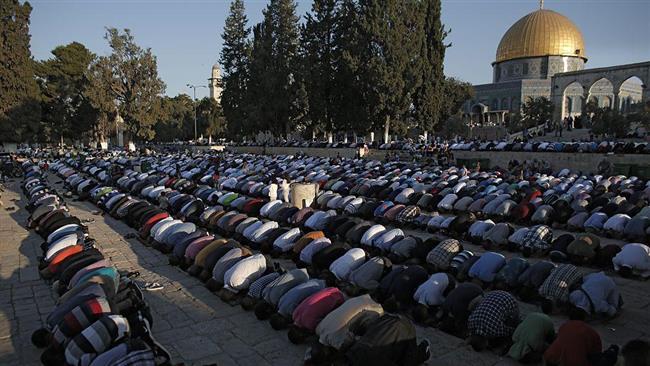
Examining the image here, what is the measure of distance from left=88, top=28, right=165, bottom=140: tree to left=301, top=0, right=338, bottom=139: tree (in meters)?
14.9

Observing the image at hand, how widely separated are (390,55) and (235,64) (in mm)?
19471

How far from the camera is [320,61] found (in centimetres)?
3678

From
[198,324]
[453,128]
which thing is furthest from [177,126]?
[198,324]

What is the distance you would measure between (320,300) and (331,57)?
1289 inches

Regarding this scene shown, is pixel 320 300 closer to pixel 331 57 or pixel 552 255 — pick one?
pixel 552 255

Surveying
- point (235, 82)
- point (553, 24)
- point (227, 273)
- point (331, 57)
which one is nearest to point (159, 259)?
point (227, 273)

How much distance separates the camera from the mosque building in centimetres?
5525

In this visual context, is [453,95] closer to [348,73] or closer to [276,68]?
[348,73]

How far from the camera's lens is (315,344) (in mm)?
5371

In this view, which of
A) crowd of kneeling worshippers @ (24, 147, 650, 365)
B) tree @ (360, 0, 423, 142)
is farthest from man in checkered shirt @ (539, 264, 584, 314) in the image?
tree @ (360, 0, 423, 142)

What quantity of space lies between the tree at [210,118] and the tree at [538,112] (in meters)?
36.5

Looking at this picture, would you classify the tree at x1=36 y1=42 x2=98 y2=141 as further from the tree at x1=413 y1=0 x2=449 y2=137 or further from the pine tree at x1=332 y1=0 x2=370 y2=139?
the tree at x1=413 y1=0 x2=449 y2=137

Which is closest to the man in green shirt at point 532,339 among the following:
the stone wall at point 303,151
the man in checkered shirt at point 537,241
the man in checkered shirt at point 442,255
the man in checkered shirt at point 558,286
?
the man in checkered shirt at point 558,286

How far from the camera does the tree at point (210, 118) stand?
61.3 metres
